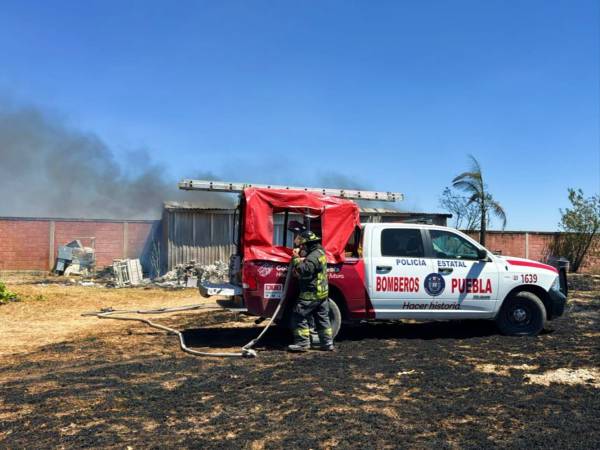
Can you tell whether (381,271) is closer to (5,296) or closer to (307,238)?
(307,238)

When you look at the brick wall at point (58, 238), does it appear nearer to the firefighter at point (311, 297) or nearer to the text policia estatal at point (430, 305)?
the firefighter at point (311, 297)

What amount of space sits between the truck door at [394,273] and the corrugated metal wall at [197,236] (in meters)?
12.5

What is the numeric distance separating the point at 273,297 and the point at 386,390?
250cm

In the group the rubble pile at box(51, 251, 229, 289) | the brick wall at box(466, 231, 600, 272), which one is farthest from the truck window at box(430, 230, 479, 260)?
the brick wall at box(466, 231, 600, 272)

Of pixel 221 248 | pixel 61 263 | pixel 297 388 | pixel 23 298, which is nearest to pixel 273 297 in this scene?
pixel 297 388

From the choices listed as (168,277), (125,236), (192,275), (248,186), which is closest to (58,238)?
(125,236)

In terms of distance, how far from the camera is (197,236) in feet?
66.2

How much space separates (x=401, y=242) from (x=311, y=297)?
1867 millimetres

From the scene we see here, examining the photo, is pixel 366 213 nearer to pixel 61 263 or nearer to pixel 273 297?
pixel 61 263

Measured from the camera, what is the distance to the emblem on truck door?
7.88 meters

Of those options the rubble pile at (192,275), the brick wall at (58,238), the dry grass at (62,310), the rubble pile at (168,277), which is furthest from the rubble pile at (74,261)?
the dry grass at (62,310)

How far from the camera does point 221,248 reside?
20.5m

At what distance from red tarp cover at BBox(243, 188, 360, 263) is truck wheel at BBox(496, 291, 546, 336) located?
278cm

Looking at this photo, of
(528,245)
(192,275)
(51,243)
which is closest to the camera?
(192,275)
